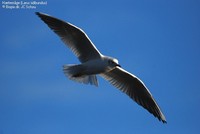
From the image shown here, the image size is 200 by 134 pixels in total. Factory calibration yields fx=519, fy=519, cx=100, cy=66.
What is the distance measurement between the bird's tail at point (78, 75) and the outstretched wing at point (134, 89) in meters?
0.53

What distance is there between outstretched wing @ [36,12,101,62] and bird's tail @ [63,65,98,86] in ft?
1.02

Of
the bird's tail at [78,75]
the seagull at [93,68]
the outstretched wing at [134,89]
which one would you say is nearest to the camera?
the seagull at [93,68]

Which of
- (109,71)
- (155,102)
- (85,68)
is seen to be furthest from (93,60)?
(155,102)

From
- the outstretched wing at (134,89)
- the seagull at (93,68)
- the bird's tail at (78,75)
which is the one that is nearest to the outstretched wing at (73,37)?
the seagull at (93,68)

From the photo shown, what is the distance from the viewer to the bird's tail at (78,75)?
9773 millimetres

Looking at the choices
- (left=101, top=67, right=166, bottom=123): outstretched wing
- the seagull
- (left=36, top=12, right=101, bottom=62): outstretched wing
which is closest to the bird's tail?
the seagull

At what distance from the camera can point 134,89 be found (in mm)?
10414

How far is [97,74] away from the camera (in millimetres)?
10109

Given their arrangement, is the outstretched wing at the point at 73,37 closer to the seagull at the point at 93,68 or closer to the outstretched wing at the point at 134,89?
the seagull at the point at 93,68

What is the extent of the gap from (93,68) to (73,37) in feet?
2.48

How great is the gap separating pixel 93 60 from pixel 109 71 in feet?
2.76

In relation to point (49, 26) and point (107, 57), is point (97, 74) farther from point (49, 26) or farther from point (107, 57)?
point (49, 26)

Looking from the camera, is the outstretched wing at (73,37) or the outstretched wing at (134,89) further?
the outstretched wing at (134,89)

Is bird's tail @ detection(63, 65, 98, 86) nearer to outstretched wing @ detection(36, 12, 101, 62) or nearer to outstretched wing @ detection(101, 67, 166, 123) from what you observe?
outstretched wing @ detection(36, 12, 101, 62)
